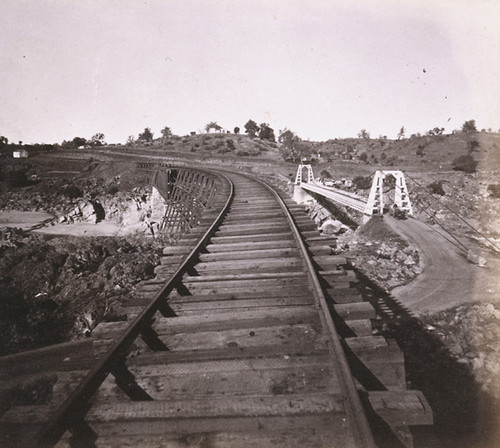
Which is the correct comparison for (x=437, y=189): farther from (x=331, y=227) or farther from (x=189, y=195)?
(x=189, y=195)

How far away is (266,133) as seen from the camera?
7631 cm

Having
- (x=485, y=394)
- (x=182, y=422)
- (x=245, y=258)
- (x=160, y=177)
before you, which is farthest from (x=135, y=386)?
(x=160, y=177)

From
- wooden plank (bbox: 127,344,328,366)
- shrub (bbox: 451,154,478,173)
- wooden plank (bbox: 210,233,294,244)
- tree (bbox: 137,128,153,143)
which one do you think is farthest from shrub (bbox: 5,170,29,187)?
tree (bbox: 137,128,153,143)

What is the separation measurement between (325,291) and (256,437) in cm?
196

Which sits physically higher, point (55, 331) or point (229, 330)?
point (229, 330)

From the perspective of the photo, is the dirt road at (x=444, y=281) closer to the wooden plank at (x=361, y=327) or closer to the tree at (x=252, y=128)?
the wooden plank at (x=361, y=327)

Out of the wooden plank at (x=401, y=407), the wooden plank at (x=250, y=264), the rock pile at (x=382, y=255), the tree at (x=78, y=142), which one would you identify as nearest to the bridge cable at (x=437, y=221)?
the rock pile at (x=382, y=255)

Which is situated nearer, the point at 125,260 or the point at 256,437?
the point at 256,437

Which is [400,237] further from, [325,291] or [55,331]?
[55,331]

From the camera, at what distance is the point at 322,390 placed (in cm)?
218

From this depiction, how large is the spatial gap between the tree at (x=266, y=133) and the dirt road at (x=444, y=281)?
6863 cm

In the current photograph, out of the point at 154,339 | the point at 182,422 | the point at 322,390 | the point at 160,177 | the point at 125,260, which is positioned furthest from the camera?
the point at 160,177

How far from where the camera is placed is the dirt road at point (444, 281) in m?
8.25

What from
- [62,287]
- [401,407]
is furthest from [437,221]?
[62,287]
